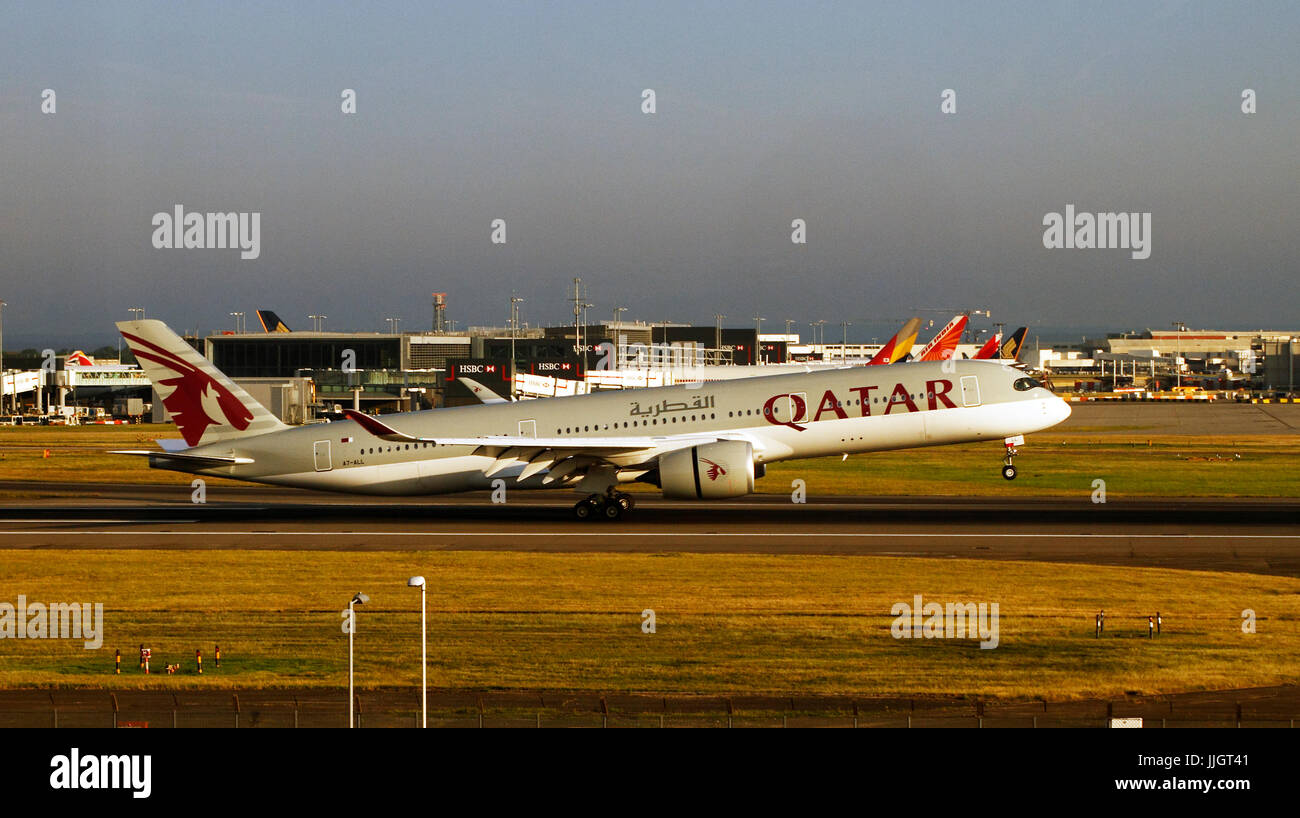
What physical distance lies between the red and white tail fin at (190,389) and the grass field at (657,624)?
8.95 m

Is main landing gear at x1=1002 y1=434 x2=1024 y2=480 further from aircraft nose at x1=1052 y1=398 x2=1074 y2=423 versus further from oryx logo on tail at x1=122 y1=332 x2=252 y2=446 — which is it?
oryx logo on tail at x1=122 y1=332 x2=252 y2=446

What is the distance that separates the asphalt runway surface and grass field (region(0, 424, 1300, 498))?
17.1ft

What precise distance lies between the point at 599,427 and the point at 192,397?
50.6 feet

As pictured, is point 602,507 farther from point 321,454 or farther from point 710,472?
point 321,454

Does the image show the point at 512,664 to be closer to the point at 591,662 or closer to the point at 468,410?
the point at 591,662

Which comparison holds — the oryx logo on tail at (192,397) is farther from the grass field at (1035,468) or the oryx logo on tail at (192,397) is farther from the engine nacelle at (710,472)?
the grass field at (1035,468)

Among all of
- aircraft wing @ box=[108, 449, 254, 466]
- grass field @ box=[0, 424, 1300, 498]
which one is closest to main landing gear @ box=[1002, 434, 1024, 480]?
grass field @ box=[0, 424, 1300, 498]

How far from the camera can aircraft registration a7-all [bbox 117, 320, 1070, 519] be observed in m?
44.7

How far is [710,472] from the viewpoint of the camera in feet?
140

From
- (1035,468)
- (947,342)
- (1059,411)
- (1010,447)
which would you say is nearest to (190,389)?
(1010,447)
